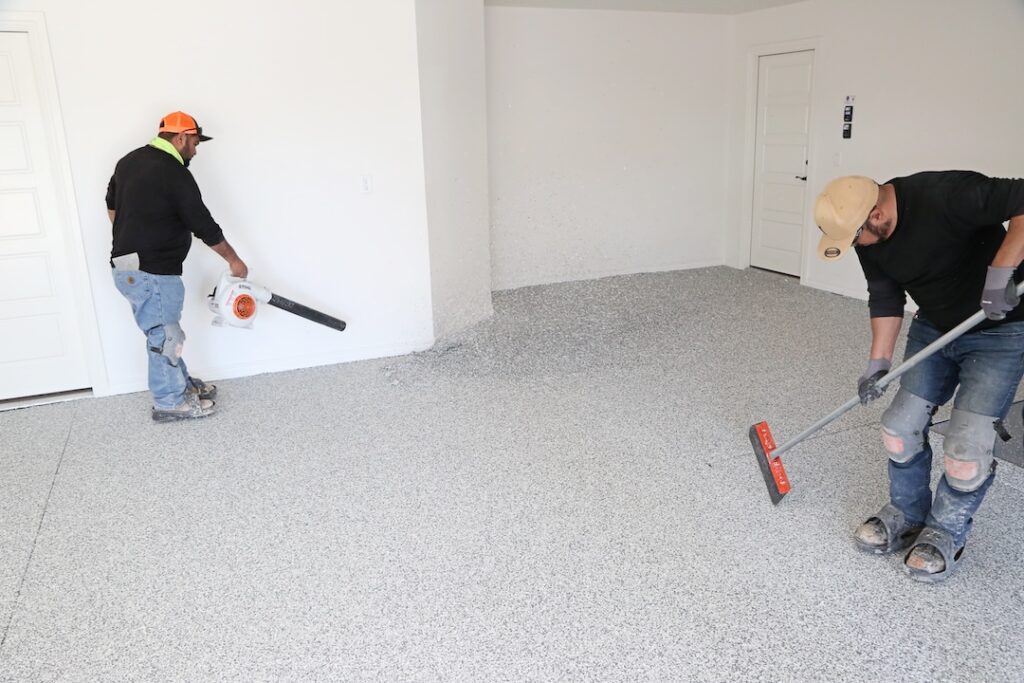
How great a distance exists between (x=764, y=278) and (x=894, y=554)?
4.34m

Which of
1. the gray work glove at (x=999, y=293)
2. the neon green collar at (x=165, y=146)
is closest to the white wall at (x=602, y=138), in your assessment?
the neon green collar at (x=165, y=146)

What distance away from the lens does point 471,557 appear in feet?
8.11

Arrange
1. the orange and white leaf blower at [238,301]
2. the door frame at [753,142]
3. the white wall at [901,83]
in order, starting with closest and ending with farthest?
1. the orange and white leaf blower at [238,301]
2. the white wall at [901,83]
3. the door frame at [753,142]

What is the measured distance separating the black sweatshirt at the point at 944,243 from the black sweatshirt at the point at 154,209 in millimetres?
2821

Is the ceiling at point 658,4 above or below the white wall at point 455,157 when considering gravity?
above

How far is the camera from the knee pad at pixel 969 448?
214 centimetres

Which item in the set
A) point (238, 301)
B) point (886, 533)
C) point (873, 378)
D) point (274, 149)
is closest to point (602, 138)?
point (274, 149)

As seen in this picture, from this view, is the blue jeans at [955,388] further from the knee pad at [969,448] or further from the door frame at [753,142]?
the door frame at [753,142]

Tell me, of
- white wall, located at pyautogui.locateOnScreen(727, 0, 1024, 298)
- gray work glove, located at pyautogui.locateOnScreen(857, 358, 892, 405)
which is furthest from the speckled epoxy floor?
white wall, located at pyautogui.locateOnScreen(727, 0, 1024, 298)

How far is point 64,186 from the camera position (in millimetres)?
3793

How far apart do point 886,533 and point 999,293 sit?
2.80 ft

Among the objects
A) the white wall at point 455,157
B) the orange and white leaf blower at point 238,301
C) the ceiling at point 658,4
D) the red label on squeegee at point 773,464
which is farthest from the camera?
the ceiling at point 658,4

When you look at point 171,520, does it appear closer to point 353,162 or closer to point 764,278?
point 353,162

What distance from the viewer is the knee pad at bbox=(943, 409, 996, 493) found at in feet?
7.01
